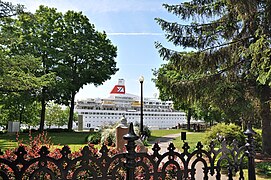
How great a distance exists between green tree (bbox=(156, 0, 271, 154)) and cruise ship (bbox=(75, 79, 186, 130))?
2579cm

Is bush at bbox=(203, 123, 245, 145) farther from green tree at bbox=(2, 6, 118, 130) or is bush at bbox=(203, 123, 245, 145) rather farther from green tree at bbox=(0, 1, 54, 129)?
green tree at bbox=(2, 6, 118, 130)

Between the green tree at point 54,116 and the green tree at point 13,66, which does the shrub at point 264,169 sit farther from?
the green tree at point 54,116

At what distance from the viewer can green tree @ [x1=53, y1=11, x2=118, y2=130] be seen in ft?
77.3

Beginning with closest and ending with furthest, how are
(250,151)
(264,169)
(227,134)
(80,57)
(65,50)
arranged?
(250,151), (264,169), (227,134), (65,50), (80,57)

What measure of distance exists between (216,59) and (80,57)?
17752 millimetres

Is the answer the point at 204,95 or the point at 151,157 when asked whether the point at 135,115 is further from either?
the point at 151,157

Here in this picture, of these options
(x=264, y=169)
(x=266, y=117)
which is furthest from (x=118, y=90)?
(x=264, y=169)

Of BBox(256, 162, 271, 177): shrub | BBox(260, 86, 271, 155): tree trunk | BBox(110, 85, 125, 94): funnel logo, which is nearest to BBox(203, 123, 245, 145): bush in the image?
BBox(260, 86, 271, 155): tree trunk

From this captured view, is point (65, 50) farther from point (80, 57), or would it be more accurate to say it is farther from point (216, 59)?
point (216, 59)

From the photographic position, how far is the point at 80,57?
2505cm

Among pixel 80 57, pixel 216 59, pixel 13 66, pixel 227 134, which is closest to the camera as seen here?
pixel 216 59

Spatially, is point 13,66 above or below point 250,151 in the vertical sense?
above

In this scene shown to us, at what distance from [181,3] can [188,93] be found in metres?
3.86

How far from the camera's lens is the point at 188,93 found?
10.1 meters
